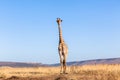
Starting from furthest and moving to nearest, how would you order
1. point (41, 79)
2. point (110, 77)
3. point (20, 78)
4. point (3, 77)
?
point (3, 77) < point (20, 78) < point (41, 79) < point (110, 77)

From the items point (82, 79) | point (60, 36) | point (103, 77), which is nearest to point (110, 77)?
point (103, 77)

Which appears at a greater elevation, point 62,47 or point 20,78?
point 62,47

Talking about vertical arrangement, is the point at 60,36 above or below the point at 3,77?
above

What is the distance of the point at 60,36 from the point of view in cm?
2392

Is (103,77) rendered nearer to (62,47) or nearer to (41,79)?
(41,79)

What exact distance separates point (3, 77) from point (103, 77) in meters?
8.02

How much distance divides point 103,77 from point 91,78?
76cm

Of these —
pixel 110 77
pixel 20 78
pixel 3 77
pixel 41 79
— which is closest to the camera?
pixel 110 77

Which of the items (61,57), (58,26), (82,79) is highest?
(58,26)

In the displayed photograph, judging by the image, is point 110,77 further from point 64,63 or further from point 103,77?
point 64,63

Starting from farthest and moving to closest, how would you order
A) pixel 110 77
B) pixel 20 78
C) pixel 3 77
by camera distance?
pixel 3 77 → pixel 20 78 → pixel 110 77

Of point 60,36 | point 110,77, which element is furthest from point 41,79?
point 60,36

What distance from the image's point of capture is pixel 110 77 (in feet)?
57.5

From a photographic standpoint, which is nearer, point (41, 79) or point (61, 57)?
point (41, 79)
